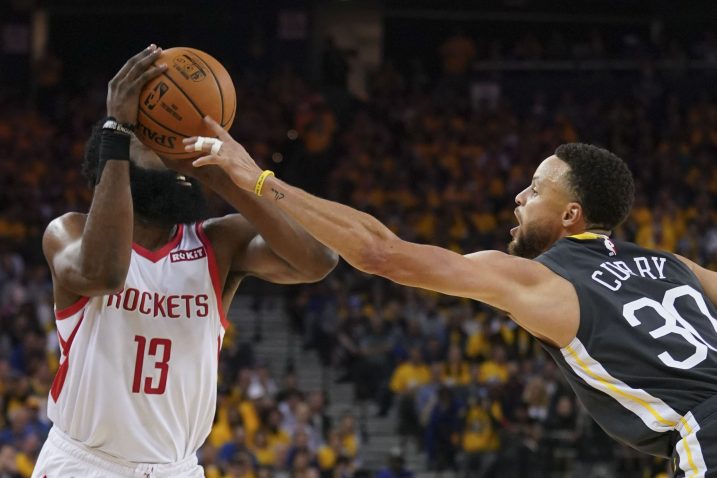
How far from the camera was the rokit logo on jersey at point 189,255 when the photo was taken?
3871 millimetres

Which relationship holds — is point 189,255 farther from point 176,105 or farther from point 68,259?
point 176,105

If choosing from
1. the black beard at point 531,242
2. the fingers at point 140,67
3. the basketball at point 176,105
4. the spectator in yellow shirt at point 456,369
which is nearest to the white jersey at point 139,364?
the basketball at point 176,105

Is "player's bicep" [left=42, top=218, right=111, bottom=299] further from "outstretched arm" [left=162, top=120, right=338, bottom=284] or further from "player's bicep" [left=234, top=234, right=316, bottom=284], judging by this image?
"player's bicep" [left=234, top=234, right=316, bottom=284]

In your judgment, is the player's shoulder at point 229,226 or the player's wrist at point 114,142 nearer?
the player's wrist at point 114,142

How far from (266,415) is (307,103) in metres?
8.38

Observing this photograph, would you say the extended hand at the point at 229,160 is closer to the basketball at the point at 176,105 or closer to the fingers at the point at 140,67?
the basketball at the point at 176,105

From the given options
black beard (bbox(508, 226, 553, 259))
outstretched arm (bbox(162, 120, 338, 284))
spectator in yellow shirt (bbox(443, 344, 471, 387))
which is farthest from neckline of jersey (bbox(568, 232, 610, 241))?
spectator in yellow shirt (bbox(443, 344, 471, 387))

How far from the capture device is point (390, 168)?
17.6 m

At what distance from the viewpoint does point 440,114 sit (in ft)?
64.6

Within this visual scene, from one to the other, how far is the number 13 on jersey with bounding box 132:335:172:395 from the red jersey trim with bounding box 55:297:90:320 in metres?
0.21

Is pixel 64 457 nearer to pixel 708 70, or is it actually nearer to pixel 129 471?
pixel 129 471

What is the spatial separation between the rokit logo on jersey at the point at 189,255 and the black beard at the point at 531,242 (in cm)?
110

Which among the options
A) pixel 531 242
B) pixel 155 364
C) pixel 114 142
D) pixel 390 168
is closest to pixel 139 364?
pixel 155 364

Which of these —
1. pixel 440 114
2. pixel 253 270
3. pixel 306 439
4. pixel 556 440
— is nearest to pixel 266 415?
pixel 306 439
